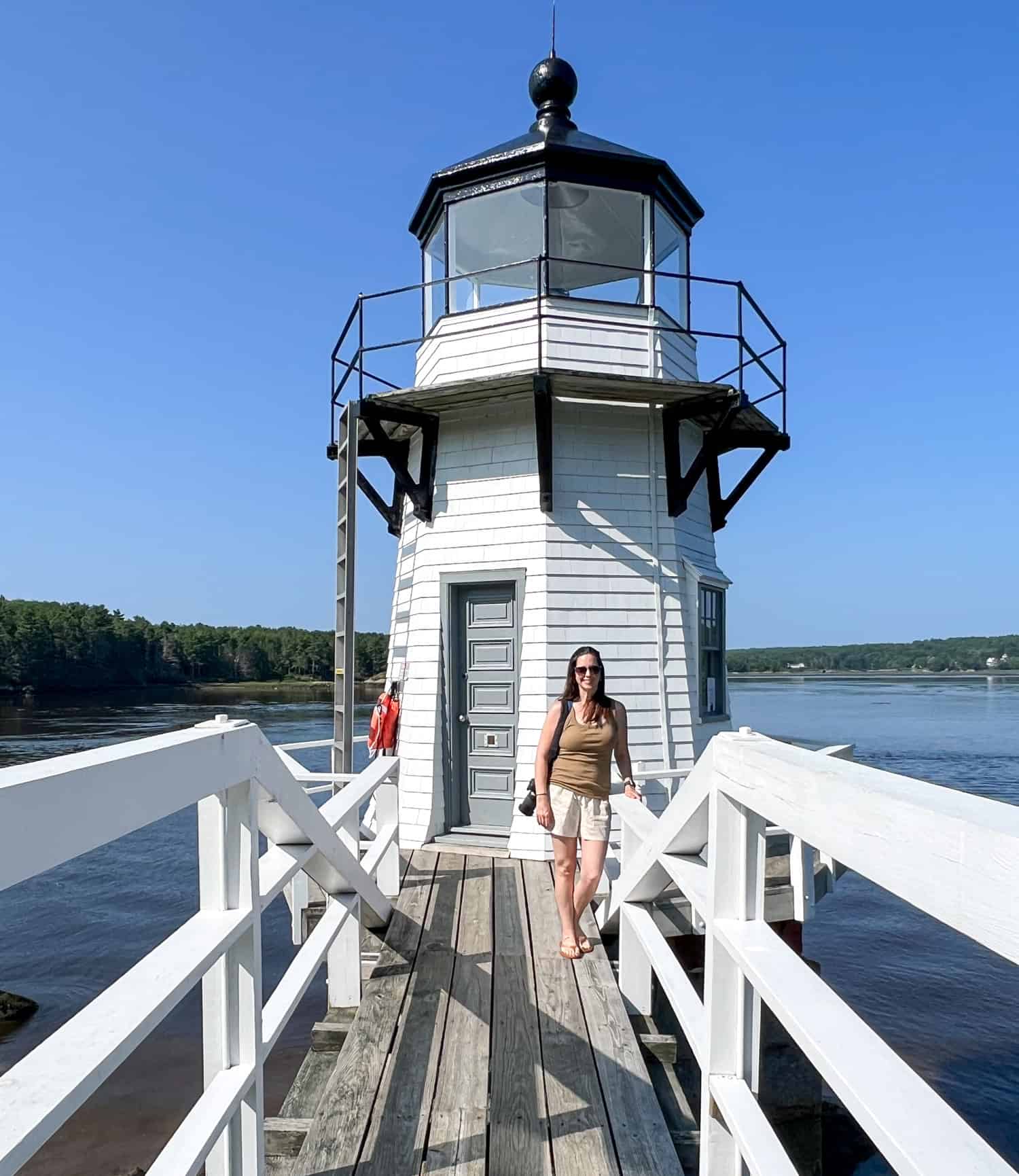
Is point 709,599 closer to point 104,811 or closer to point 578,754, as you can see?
point 578,754

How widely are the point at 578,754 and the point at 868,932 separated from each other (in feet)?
45.8

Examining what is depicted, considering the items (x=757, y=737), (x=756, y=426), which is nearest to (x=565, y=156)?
(x=756, y=426)

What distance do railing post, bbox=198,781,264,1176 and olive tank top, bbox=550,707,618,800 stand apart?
9.53 ft

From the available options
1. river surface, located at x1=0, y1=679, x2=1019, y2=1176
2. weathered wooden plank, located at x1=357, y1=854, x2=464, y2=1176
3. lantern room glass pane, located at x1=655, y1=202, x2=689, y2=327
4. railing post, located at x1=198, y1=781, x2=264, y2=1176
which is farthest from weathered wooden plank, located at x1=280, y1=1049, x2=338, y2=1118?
lantern room glass pane, located at x1=655, y1=202, x2=689, y2=327

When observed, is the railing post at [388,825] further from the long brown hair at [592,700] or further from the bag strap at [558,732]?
the long brown hair at [592,700]

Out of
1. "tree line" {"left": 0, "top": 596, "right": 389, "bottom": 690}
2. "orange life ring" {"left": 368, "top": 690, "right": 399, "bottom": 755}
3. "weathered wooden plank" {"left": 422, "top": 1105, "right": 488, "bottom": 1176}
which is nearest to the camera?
"weathered wooden plank" {"left": 422, "top": 1105, "right": 488, "bottom": 1176}

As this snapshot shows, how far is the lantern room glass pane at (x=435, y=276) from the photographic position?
9016 millimetres

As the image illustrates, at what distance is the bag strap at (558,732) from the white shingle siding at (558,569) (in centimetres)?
288

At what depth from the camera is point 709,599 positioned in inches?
368

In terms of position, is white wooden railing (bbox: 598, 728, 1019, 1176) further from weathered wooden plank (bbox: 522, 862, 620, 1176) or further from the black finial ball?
the black finial ball

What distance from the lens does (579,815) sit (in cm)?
502

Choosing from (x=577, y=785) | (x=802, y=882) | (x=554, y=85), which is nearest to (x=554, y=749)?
(x=577, y=785)

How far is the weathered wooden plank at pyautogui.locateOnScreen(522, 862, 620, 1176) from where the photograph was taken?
2961mm

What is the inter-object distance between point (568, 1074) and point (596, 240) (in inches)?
307
